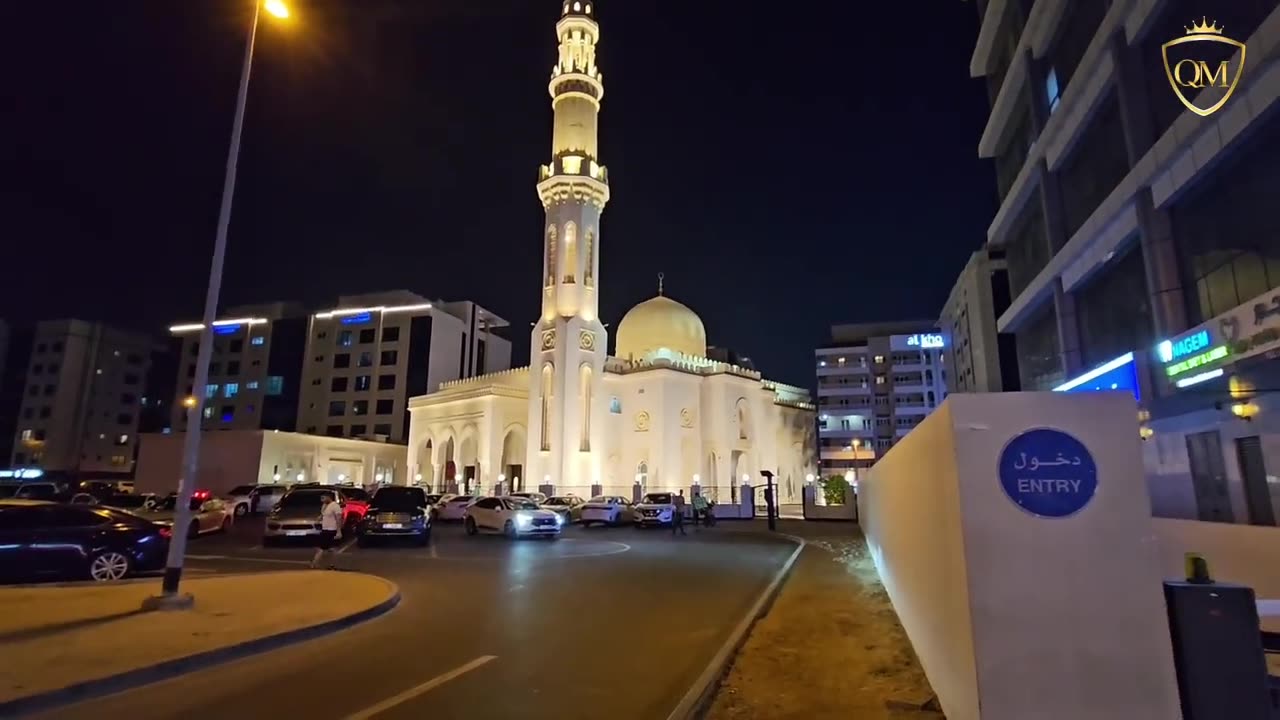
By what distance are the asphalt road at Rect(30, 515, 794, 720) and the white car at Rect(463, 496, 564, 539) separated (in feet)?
23.2

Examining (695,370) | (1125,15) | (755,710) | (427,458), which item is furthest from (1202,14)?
(427,458)

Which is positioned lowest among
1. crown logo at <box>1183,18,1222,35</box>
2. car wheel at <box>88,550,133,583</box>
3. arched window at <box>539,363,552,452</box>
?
car wheel at <box>88,550,133,583</box>

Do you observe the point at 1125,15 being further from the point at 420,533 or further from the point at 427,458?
the point at 427,458

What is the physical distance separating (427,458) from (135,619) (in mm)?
47550

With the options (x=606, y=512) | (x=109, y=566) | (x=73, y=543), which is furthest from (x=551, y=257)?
(x=73, y=543)

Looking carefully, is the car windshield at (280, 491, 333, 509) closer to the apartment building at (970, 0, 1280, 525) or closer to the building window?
the apartment building at (970, 0, 1280, 525)

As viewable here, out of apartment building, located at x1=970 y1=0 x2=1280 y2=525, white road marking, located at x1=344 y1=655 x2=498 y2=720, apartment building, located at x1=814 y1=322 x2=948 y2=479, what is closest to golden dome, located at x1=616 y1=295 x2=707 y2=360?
apartment building, located at x1=814 y1=322 x2=948 y2=479

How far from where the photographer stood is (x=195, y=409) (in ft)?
30.3

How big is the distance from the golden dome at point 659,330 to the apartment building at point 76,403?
183ft

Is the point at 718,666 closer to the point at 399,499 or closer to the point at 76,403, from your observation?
the point at 399,499

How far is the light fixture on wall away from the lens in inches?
601

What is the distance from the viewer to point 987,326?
38.3m

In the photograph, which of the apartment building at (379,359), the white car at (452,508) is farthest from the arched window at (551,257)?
the apartment building at (379,359)

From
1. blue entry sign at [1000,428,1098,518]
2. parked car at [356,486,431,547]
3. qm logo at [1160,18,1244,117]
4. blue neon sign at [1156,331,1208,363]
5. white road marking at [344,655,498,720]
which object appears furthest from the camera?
parked car at [356,486,431,547]
